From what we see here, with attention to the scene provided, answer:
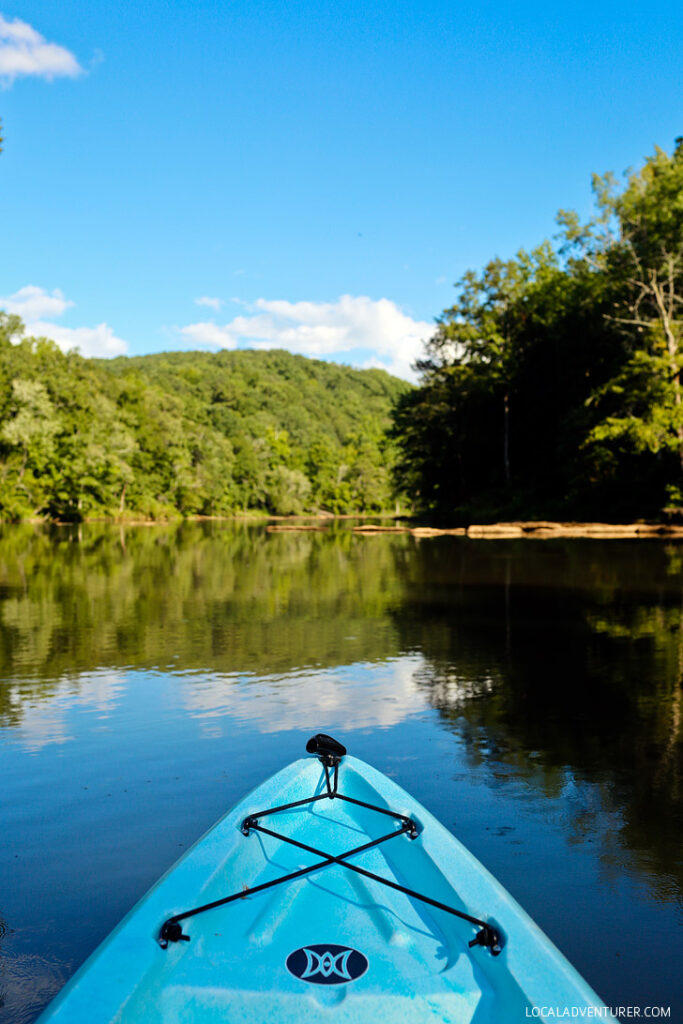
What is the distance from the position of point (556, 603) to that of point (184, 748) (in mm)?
8750

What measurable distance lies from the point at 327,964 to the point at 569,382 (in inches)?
1657

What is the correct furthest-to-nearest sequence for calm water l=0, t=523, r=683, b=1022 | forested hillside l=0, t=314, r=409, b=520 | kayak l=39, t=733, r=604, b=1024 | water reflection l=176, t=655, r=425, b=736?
forested hillside l=0, t=314, r=409, b=520
water reflection l=176, t=655, r=425, b=736
calm water l=0, t=523, r=683, b=1022
kayak l=39, t=733, r=604, b=1024

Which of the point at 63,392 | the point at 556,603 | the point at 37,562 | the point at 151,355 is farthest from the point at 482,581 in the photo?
the point at 151,355

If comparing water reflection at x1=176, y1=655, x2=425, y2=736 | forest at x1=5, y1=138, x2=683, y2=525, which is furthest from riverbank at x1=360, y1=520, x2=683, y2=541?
water reflection at x1=176, y1=655, x2=425, y2=736

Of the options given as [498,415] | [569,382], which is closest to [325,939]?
[569,382]

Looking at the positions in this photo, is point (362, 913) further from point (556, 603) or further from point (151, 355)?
point (151, 355)

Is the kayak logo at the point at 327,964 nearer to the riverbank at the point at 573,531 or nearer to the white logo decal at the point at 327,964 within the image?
the white logo decal at the point at 327,964

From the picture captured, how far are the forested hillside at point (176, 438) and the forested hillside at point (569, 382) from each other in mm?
12804

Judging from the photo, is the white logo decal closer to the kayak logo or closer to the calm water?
the kayak logo

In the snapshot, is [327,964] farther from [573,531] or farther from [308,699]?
[573,531]

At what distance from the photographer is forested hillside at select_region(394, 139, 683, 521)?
30.7m

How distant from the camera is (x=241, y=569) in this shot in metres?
20.4

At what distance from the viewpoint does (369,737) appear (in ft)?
19.5

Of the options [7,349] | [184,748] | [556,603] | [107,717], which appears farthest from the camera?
Result: [7,349]
